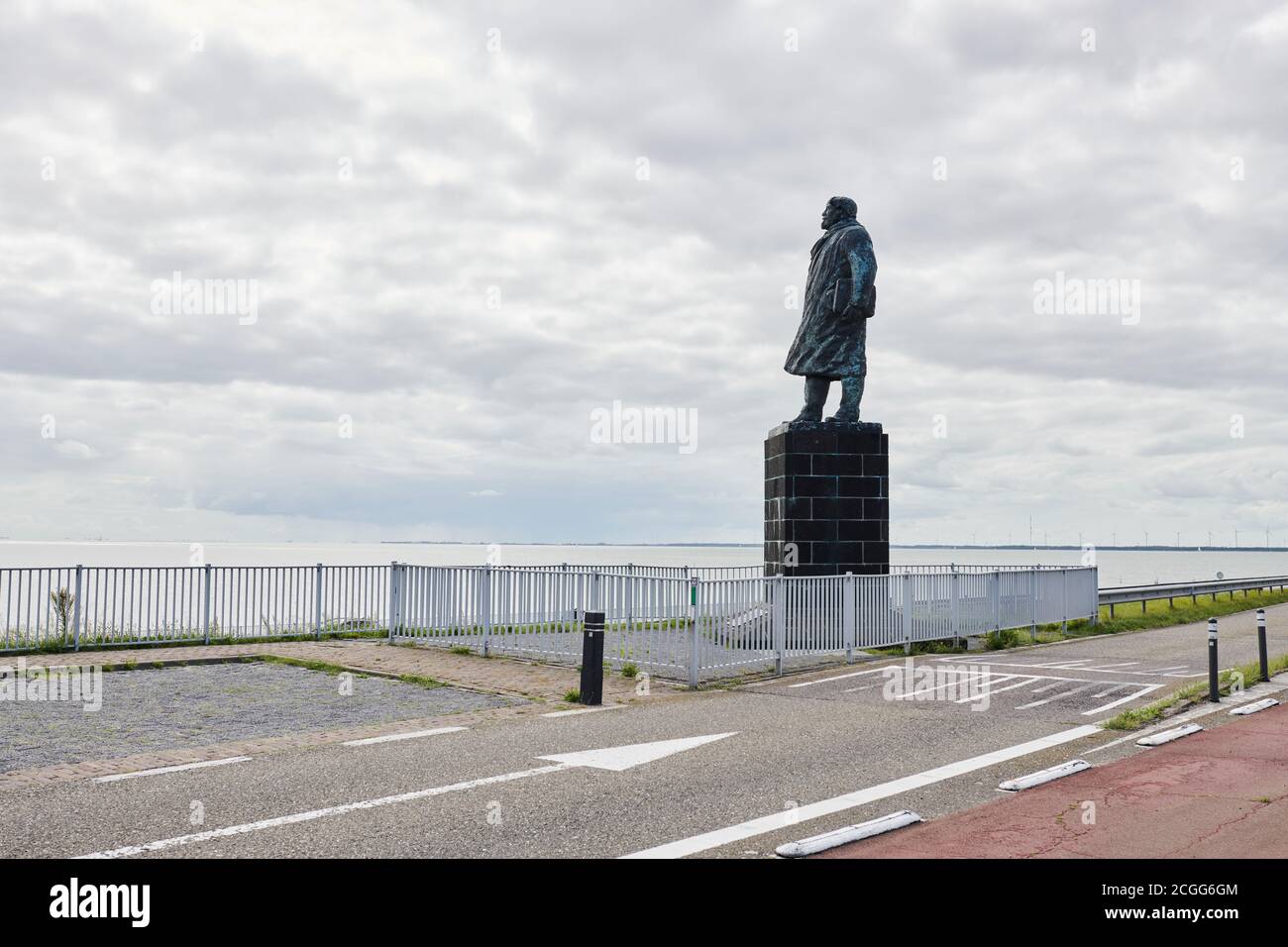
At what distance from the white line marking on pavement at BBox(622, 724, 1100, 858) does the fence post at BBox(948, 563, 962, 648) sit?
849 centimetres

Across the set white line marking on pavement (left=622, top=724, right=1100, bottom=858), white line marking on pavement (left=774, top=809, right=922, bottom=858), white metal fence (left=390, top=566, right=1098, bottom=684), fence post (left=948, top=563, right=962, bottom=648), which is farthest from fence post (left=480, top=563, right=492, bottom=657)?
white line marking on pavement (left=774, top=809, right=922, bottom=858)

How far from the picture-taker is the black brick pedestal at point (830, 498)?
2036 centimetres

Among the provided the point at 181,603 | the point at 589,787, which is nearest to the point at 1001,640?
the point at 589,787

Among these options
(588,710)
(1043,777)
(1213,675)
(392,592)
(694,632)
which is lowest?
(588,710)

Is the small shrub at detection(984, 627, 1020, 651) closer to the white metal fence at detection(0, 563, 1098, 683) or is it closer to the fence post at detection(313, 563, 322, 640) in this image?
the white metal fence at detection(0, 563, 1098, 683)

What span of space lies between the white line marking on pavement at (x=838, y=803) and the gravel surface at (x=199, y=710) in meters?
5.24

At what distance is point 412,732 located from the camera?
9961mm

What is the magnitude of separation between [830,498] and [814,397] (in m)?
2.36

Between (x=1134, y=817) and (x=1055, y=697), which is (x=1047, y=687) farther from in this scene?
(x=1134, y=817)

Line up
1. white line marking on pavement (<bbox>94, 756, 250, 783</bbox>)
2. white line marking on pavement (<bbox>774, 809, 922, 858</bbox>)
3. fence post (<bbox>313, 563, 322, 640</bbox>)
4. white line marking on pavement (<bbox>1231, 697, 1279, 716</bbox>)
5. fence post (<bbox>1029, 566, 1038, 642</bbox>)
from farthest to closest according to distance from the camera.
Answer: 1. fence post (<bbox>1029, 566, 1038, 642</bbox>)
2. fence post (<bbox>313, 563, 322, 640</bbox>)
3. white line marking on pavement (<bbox>1231, 697, 1279, 716</bbox>)
4. white line marking on pavement (<bbox>94, 756, 250, 783</bbox>)
5. white line marking on pavement (<bbox>774, 809, 922, 858</bbox>)

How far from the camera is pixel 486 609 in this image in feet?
55.0

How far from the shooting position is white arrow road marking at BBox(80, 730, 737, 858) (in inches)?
241
